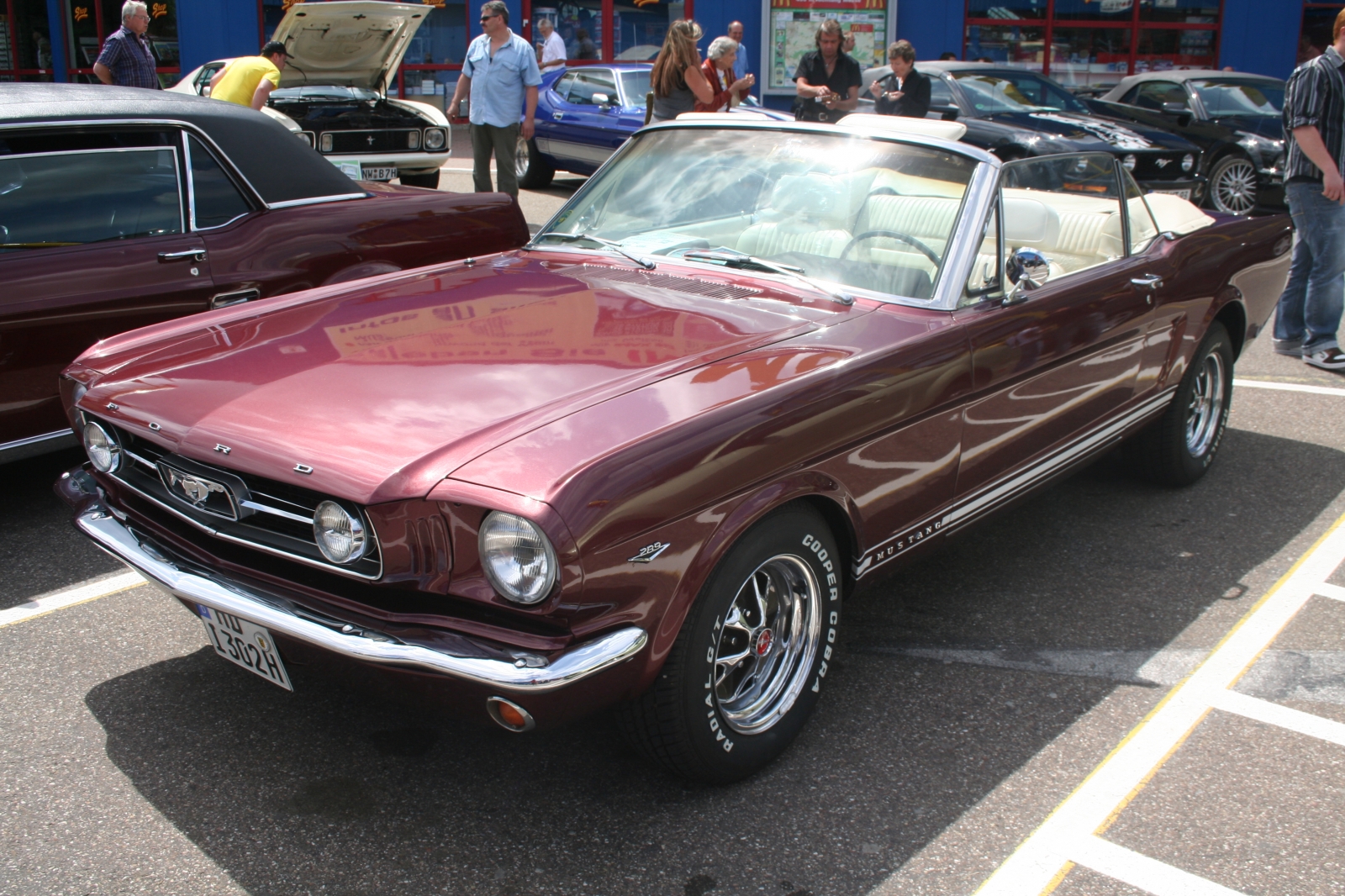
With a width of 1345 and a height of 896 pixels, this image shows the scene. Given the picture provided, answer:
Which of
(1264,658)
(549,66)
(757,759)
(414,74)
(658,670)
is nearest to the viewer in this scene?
(658,670)

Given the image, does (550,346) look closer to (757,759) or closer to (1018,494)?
(757,759)

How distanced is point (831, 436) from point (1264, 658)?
1.65 meters

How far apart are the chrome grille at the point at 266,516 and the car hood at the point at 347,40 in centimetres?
741

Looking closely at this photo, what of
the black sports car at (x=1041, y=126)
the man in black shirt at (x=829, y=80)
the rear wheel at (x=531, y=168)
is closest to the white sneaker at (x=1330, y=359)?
the black sports car at (x=1041, y=126)

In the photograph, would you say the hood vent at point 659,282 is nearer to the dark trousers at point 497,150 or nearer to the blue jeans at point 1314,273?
the blue jeans at point 1314,273

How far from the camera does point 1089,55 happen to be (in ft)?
67.2

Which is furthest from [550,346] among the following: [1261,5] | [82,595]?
[1261,5]

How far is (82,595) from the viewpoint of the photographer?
12.3 ft

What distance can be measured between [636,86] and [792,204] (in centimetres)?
949

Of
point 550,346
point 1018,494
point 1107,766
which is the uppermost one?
point 550,346

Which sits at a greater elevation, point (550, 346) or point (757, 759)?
point (550, 346)

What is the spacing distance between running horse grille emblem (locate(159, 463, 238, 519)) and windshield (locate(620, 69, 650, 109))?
10245 millimetres

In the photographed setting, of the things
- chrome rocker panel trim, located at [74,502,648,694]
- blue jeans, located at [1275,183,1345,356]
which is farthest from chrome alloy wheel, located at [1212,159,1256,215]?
chrome rocker panel trim, located at [74,502,648,694]

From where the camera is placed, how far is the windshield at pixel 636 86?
12379 millimetres
